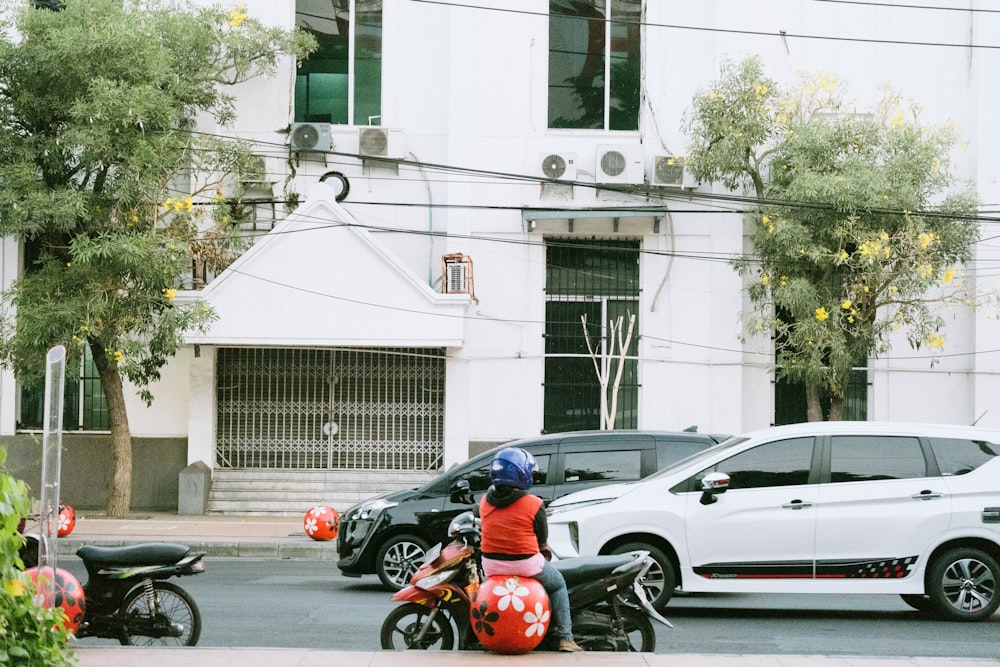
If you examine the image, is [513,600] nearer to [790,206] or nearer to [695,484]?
[695,484]

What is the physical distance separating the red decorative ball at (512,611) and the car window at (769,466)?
3525 millimetres

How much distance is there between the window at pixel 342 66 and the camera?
21422mm

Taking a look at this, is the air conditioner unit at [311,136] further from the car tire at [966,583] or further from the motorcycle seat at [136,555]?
the car tire at [966,583]

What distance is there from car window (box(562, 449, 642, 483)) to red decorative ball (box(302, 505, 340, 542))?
4.72 meters

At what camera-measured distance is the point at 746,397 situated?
68.4ft

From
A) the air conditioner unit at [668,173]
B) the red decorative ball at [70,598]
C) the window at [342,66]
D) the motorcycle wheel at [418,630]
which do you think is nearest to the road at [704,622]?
the motorcycle wheel at [418,630]

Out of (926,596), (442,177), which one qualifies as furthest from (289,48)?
(926,596)

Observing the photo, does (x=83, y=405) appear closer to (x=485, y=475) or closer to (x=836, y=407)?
(x=485, y=475)

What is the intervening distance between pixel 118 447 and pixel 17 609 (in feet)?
45.4

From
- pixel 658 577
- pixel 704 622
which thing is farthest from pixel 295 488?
pixel 704 622

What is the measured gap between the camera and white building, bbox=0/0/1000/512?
20.4 metres

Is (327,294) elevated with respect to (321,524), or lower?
elevated

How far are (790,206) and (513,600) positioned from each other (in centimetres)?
1239

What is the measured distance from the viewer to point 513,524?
7.53 meters
